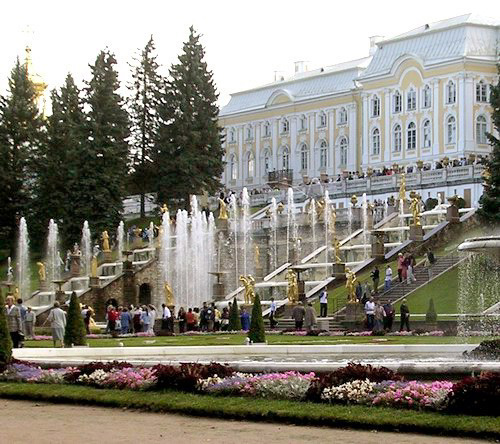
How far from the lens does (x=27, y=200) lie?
72188mm

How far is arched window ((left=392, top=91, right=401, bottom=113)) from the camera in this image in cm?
8450

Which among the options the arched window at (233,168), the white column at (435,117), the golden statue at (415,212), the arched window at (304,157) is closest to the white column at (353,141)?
the arched window at (304,157)

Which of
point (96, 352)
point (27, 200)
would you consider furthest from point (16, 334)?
point (27, 200)

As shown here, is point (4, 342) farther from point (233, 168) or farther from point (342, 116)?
point (233, 168)

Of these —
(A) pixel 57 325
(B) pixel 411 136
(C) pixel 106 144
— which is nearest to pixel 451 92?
(B) pixel 411 136

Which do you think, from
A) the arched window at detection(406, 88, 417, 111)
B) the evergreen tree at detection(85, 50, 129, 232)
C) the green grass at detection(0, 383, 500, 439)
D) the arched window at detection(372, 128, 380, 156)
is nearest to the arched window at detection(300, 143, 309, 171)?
the arched window at detection(372, 128, 380, 156)

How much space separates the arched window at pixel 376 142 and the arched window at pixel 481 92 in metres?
8.70

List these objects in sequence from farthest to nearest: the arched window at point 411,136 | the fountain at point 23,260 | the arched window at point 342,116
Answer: the arched window at point 342,116
the arched window at point 411,136
the fountain at point 23,260

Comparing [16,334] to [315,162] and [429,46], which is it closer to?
[429,46]

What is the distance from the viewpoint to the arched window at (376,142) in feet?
282

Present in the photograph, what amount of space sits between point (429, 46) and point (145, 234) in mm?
24478

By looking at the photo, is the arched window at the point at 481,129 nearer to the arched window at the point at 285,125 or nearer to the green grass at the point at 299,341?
the arched window at the point at 285,125

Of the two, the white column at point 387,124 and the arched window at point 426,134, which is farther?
the white column at point 387,124

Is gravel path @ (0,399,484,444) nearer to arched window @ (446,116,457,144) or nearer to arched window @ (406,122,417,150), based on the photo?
arched window @ (446,116,457,144)
